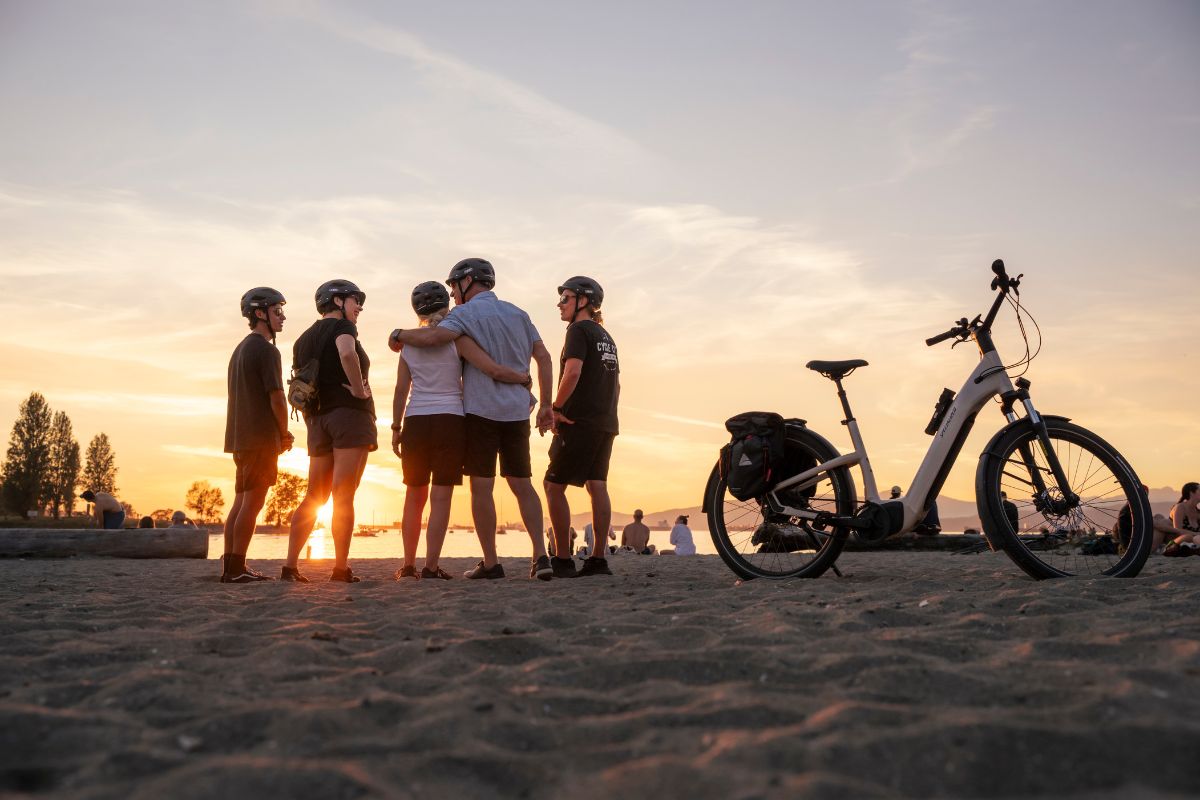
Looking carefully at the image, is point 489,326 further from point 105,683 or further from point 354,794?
point 354,794

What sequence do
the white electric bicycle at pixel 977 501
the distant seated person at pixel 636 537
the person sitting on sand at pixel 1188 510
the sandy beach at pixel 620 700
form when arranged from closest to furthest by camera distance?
the sandy beach at pixel 620 700 < the white electric bicycle at pixel 977 501 < the person sitting on sand at pixel 1188 510 < the distant seated person at pixel 636 537

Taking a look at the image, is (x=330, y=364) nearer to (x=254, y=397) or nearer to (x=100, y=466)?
(x=254, y=397)

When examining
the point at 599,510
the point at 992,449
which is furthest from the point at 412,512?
the point at 992,449

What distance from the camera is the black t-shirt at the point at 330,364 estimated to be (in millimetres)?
5836

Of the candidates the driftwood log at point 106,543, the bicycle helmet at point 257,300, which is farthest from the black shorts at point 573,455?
the driftwood log at point 106,543

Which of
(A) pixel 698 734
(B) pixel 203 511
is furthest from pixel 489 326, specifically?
(B) pixel 203 511

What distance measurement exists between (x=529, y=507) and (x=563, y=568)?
540 mm

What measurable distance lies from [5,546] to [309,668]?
9.95 meters

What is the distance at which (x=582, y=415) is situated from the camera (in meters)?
6.10

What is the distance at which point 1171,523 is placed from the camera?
10.5m

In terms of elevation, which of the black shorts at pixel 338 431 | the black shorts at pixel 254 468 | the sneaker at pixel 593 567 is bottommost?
the sneaker at pixel 593 567

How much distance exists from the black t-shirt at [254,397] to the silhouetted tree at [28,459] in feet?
286

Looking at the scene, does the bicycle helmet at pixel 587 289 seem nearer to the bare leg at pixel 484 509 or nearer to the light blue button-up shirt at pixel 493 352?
the light blue button-up shirt at pixel 493 352

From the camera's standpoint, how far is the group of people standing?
19.0ft
